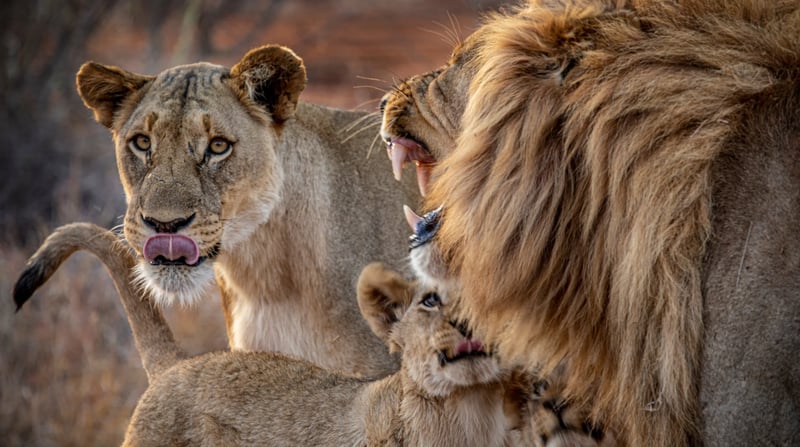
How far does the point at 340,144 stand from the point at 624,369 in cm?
187

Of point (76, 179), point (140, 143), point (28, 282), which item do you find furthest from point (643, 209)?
point (76, 179)

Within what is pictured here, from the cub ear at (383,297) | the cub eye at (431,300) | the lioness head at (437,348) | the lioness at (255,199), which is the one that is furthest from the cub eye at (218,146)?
the cub eye at (431,300)

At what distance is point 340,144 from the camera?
3.99 meters

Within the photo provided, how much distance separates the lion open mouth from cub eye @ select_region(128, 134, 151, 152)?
0.82 m

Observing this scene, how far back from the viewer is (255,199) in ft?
11.8

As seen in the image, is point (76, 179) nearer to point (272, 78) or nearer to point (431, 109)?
point (272, 78)

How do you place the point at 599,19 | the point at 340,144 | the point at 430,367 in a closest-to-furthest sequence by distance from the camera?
the point at 599,19 → the point at 430,367 → the point at 340,144

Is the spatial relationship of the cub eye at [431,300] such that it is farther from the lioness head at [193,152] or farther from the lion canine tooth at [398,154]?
the lioness head at [193,152]

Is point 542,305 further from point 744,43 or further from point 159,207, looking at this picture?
point 159,207

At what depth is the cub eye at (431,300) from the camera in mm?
2947

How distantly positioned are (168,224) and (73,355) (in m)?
3.15

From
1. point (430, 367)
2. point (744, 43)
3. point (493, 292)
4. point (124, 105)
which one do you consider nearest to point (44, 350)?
point (124, 105)

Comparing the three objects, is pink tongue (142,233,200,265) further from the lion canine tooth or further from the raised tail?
the lion canine tooth

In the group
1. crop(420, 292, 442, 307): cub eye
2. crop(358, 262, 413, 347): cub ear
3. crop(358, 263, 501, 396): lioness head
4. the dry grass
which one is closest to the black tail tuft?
crop(358, 262, 413, 347): cub ear
